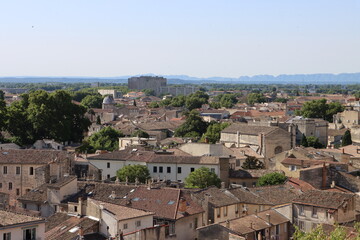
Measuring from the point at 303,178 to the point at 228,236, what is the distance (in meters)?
15.1

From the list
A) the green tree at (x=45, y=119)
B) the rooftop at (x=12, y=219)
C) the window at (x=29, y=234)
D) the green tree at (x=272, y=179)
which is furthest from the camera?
the green tree at (x=45, y=119)

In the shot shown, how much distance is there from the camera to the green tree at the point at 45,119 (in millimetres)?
64562

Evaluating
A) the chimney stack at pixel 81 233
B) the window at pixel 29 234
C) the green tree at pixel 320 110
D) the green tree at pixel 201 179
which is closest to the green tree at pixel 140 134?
the green tree at pixel 201 179

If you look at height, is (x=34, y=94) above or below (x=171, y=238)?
above

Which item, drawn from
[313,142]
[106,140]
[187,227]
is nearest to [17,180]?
[187,227]

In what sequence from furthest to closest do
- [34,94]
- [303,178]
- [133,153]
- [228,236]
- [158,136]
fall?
[158,136], [34,94], [133,153], [303,178], [228,236]

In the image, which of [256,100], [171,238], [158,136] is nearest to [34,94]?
[158,136]

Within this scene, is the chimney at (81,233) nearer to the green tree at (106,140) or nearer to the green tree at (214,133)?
the green tree at (106,140)

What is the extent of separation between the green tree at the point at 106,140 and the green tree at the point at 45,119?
2433mm

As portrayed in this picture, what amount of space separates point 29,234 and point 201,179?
20.2m

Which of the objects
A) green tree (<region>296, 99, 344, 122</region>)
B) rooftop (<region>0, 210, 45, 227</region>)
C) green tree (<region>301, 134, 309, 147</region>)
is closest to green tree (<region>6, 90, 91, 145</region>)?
green tree (<region>301, 134, 309, 147</region>)

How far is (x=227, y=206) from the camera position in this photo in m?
35.8

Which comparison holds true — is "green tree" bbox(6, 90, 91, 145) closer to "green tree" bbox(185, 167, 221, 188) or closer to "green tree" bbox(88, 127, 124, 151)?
"green tree" bbox(88, 127, 124, 151)

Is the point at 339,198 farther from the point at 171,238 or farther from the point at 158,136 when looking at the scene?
the point at 158,136
